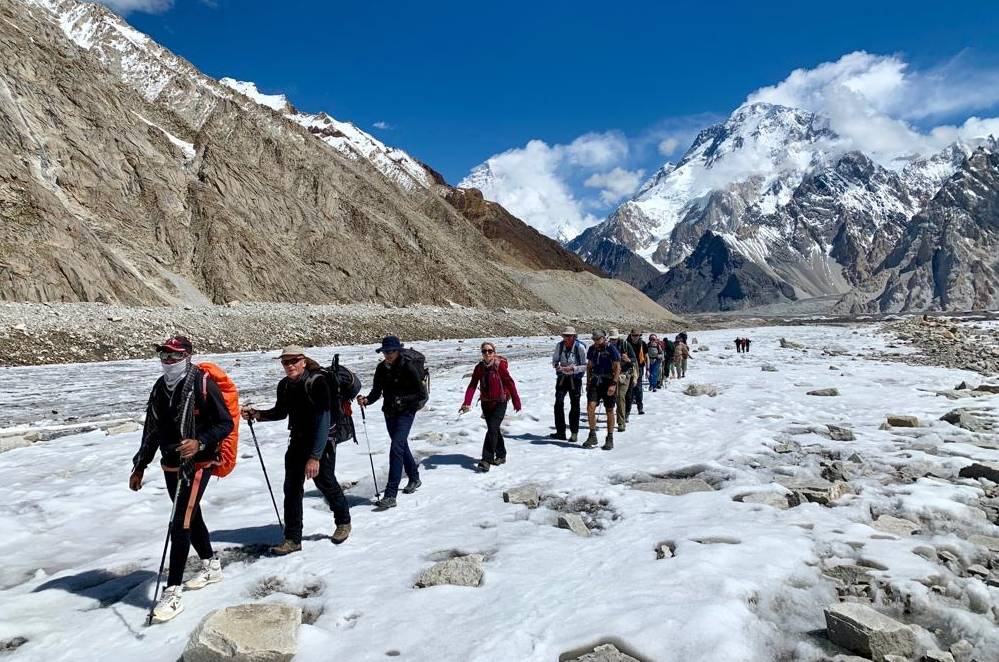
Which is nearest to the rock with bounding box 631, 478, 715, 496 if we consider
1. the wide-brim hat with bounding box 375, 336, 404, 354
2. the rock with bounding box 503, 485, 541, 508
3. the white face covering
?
the rock with bounding box 503, 485, 541, 508

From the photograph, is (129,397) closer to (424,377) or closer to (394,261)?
(424,377)

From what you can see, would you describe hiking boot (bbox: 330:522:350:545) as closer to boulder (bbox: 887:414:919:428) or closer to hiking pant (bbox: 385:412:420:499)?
hiking pant (bbox: 385:412:420:499)

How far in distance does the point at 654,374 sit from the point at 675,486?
38.7 ft

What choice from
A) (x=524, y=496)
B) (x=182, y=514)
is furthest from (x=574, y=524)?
(x=182, y=514)

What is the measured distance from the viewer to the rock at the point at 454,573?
5.31 meters

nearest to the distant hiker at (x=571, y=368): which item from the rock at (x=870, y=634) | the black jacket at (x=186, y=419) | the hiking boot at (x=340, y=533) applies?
the hiking boot at (x=340, y=533)

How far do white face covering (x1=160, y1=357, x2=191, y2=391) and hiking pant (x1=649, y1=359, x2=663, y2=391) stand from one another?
16.6 metres

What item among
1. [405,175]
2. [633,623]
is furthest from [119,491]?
[405,175]

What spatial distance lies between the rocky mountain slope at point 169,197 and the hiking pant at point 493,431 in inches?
1264

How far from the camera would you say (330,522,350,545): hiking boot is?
6.46 m

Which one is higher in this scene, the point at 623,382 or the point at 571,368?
the point at 571,368

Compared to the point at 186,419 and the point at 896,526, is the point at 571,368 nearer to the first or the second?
the point at 896,526

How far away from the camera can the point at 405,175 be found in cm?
10369

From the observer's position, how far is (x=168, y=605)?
4.80 meters
